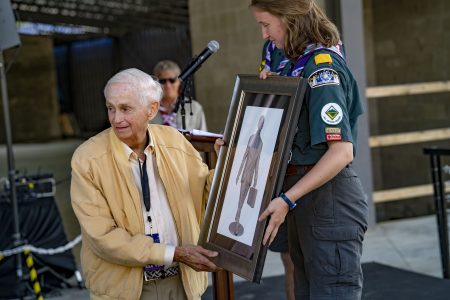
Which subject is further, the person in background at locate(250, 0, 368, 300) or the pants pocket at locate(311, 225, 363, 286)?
the pants pocket at locate(311, 225, 363, 286)

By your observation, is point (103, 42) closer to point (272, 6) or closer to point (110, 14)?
point (110, 14)

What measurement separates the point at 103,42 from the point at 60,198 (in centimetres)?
1687

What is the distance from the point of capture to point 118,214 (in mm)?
2535

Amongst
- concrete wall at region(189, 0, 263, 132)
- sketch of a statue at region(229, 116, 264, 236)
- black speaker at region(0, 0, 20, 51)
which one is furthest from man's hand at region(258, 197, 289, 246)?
concrete wall at region(189, 0, 263, 132)

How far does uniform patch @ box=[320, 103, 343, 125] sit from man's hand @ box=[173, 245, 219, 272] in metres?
0.59

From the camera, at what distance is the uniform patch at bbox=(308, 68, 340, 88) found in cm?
233

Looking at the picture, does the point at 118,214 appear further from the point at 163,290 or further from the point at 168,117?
the point at 168,117

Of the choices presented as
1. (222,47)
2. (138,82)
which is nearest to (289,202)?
(138,82)

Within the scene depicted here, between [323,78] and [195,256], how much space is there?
0.73 metres

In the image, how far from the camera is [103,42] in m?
26.5


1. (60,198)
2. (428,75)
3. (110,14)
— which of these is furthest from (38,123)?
(428,75)

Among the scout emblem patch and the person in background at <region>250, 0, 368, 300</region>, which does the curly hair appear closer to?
the person in background at <region>250, 0, 368, 300</region>

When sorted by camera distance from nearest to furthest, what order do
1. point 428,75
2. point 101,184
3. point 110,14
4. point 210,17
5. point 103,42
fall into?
point 101,184 < point 210,17 < point 428,75 < point 110,14 < point 103,42

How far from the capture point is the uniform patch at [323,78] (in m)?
2.33
